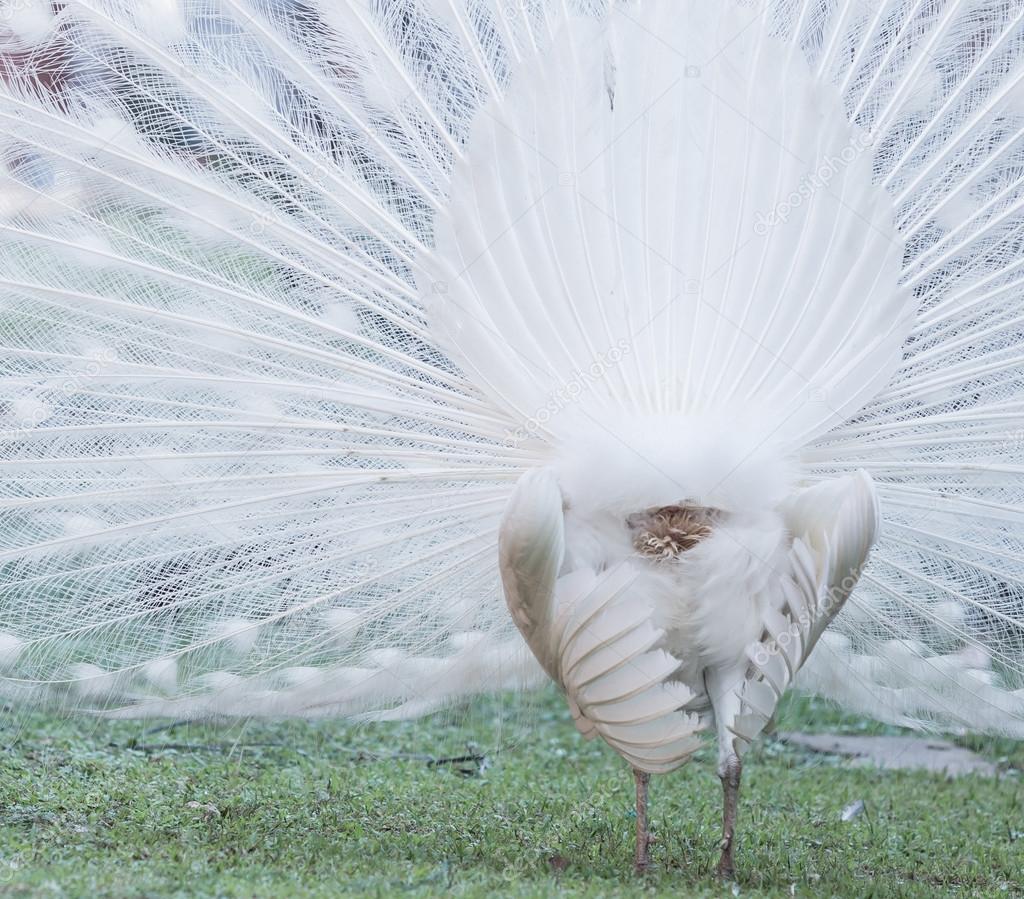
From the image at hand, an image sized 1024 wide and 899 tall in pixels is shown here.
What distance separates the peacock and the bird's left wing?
24 millimetres

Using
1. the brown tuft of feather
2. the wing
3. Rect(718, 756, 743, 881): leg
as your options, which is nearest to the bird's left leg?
Rect(718, 756, 743, 881): leg

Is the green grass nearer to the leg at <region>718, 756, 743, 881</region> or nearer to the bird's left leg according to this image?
the leg at <region>718, 756, 743, 881</region>

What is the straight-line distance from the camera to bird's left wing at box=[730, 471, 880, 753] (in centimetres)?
344

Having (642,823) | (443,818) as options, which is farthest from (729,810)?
(443,818)

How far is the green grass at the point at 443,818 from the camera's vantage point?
154 inches

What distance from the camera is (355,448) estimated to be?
4137 mm

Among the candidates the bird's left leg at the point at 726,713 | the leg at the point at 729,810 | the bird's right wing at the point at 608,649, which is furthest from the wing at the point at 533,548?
the leg at the point at 729,810

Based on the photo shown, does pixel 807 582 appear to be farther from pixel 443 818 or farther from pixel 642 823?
pixel 443 818

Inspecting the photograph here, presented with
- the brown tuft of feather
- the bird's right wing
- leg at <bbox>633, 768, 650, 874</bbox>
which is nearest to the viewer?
the bird's right wing

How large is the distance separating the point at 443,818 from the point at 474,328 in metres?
1.92

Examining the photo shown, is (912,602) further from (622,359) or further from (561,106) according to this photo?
(561,106)

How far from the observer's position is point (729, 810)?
3.90 m

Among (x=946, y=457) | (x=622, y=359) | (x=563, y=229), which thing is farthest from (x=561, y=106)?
(x=946, y=457)

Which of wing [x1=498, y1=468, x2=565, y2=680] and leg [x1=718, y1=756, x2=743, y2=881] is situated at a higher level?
wing [x1=498, y1=468, x2=565, y2=680]
